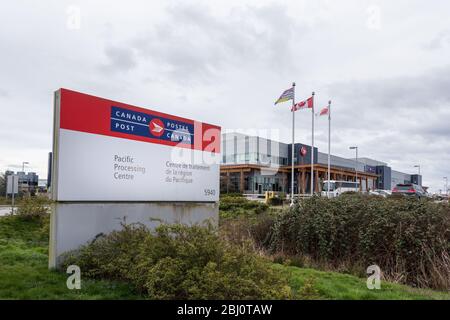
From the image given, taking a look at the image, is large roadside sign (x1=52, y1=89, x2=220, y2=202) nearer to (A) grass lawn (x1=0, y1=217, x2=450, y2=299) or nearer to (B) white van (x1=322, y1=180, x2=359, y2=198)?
(A) grass lawn (x1=0, y1=217, x2=450, y2=299)

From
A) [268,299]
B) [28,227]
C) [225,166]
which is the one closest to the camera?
[268,299]

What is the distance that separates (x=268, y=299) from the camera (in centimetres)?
517

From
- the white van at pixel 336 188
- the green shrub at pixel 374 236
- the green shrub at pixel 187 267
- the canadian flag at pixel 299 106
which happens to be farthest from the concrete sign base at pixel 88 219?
the canadian flag at pixel 299 106

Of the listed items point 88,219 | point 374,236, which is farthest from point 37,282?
point 374,236

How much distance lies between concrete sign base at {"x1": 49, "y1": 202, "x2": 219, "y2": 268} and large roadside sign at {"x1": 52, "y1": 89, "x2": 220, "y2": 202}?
0.16 m

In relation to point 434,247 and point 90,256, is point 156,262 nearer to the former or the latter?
point 90,256

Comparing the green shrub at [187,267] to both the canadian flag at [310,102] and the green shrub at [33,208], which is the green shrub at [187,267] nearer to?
the green shrub at [33,208]

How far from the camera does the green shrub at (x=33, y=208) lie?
15391 millimetres

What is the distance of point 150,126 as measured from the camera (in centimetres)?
938

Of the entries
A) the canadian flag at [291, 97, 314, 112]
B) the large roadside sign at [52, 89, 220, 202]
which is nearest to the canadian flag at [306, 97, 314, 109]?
the canadian flag at [291, 97, 314, 112]

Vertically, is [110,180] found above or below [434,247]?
above

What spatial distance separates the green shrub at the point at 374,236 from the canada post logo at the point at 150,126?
396cm
